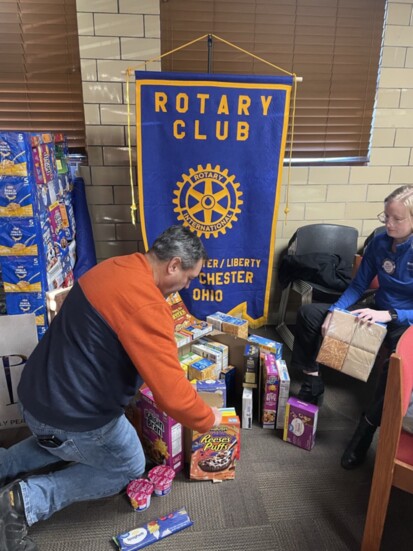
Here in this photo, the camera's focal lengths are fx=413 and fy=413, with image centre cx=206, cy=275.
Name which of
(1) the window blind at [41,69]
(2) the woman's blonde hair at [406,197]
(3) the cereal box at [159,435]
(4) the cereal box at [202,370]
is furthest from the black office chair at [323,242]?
(1) the window blind at [41,69]

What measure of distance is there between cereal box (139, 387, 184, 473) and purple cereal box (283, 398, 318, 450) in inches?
21.0

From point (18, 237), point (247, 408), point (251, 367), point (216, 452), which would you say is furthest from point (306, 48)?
point (216, 452)

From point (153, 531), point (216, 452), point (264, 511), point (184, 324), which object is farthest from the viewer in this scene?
point (184, 324)

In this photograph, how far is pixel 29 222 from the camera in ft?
5.80

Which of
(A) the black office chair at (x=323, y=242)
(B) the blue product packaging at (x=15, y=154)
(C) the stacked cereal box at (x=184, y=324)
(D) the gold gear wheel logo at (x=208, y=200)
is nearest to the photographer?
(B) the blue product packaging at (x=15, y=154)

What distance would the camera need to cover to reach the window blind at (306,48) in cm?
269

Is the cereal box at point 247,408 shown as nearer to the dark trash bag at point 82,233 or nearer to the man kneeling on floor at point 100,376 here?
the man kneeling on floor at point 100,376

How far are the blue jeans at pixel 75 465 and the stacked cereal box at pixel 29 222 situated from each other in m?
0.60

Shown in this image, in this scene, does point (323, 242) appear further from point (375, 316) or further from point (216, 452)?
point (216, 452)

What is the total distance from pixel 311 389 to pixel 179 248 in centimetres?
121

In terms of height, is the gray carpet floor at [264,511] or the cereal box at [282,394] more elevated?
the cereal box at [282,394]

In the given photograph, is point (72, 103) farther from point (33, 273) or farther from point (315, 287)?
point (315, 287)

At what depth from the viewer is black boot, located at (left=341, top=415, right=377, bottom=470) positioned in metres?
1.85

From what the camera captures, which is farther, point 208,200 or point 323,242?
point 323,242
